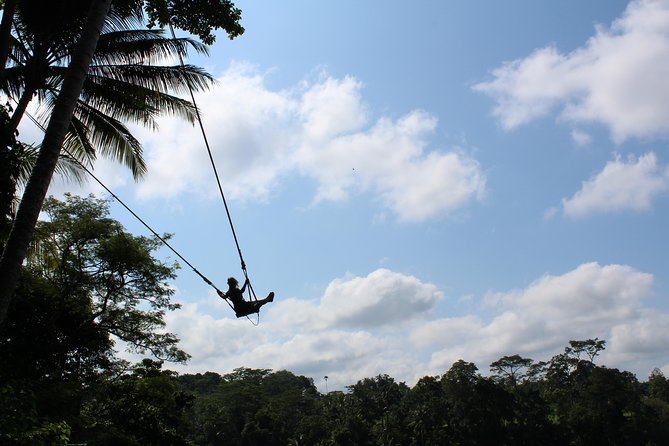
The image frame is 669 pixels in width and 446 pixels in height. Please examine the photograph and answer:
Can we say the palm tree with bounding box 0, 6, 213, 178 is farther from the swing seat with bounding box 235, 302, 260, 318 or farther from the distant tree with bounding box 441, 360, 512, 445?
the distant tree with bounding box 441, 360, 512, 445

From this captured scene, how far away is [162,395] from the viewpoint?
1798 centimetres

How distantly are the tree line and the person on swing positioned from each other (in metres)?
3.08

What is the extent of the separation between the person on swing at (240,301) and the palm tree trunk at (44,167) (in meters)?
4.06

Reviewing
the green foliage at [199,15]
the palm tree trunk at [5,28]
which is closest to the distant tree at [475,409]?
the green foliage at [199,15]

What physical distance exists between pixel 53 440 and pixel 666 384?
73.4 m

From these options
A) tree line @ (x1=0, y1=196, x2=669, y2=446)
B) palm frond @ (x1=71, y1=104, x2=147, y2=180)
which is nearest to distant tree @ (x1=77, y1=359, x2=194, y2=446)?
tree line @ (x1=0, y1=196, x2=669, y2=446)

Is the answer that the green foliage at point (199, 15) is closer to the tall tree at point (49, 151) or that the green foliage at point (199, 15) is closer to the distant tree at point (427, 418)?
the tall tree at point (49, 151)

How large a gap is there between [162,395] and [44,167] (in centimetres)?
1486

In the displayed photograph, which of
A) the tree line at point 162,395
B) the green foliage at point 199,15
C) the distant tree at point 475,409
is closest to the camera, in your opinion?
the green foliage at point 199,15

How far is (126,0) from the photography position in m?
8.28

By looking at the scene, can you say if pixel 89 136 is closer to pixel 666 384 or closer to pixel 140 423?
pixel 140 423

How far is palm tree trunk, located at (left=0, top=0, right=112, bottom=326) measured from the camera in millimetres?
4523

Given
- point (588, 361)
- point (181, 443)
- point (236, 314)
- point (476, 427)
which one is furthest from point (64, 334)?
point (588, 361)

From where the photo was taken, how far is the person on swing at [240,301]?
342 inches
